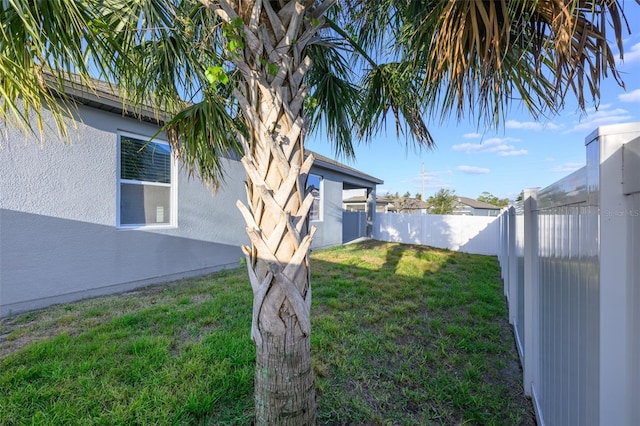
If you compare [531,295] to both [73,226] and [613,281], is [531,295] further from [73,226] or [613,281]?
[73,226]

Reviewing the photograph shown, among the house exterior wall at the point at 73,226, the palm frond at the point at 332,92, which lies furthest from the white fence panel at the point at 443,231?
the house exterior wall at the point at 73,226

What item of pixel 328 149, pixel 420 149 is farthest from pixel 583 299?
pixel 328 149

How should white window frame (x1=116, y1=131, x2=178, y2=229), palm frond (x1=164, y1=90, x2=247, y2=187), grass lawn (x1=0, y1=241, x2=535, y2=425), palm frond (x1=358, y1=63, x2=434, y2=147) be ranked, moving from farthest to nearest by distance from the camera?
1. white window frame (x1=116, y1=131, x2=178, y2=229)
2. palm frond (x1=358, y1=63, x2=434, y2=147)
3. palm frond (x1=164, y1=90, x2=247, y2=187)
4. grass lawn (x1=0, y1=241, x2=535, y2=425)

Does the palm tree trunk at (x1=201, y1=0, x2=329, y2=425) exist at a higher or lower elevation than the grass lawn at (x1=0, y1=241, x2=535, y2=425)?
higher

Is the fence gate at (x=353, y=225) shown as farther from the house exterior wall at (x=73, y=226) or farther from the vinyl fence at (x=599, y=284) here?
the vinyl fence at (x=599, y=284)

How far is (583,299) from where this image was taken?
1.27m

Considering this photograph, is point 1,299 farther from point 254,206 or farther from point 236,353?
point 254,206

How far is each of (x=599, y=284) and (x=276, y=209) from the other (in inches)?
60.0

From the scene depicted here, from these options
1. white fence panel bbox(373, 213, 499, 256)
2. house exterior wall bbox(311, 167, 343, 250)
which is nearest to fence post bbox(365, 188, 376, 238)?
white fence panel bbox(373, 213, 499, 256)

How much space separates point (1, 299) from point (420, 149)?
6.40m

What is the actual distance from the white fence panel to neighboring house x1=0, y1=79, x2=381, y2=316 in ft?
31.5

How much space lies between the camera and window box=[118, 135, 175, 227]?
5938mm

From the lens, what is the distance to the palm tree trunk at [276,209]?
1.91 metres

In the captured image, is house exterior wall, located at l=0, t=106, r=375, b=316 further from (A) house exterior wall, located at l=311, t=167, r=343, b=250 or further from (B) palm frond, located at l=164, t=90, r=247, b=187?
(A) house exterior wall, located at l=311, t=167, r=343, b=250
